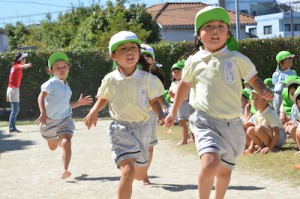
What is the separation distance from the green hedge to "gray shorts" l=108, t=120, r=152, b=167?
13.8 m

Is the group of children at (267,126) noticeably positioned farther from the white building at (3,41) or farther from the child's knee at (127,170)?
the white building at (3,41)

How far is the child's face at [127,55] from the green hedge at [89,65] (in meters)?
13.8

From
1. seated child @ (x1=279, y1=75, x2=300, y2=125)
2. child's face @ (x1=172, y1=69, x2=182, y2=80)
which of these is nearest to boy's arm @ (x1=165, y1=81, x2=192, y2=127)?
seated child @ (x1=279, y1=75, x2=300, y2=125)

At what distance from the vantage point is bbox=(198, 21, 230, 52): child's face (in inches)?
191

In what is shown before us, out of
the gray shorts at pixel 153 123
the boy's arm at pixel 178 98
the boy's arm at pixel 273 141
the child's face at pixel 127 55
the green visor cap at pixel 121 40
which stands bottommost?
the boy's arm at pixel 273 141

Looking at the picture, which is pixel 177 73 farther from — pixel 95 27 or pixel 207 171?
pixel 95 27

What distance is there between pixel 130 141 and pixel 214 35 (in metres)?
1.23

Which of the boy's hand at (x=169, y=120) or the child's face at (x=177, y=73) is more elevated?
the boy's hand at (x=169, y=120)

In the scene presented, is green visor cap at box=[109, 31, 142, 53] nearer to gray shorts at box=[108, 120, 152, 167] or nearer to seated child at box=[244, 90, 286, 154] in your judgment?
gray shorts at box=[108, 120, 152, 167]

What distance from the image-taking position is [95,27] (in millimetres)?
35594

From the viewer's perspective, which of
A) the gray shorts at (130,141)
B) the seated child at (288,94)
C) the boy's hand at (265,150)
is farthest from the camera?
the seated child at (288,94)

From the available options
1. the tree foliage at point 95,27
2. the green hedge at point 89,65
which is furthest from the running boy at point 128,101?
the tree foliage at point 95,27

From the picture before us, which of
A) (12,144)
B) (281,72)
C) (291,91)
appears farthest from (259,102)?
(12,144)

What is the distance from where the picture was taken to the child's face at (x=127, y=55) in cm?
524
